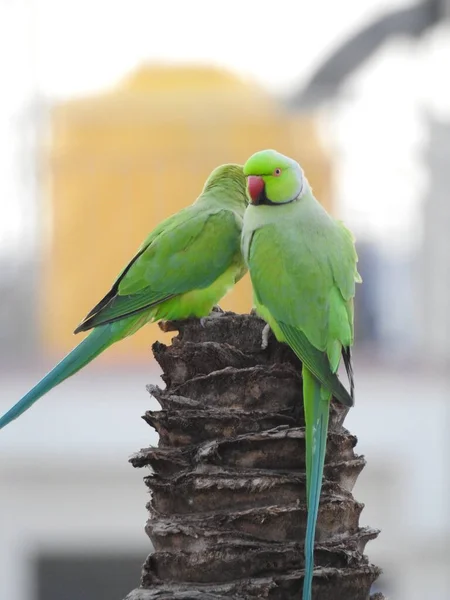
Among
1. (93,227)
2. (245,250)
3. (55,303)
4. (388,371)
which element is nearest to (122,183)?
(93,227)

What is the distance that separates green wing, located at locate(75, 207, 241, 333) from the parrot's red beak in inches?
15.6

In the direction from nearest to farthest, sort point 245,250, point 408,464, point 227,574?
point 227,574 → point 245,250 → point 408,464

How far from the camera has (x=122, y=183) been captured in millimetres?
12086

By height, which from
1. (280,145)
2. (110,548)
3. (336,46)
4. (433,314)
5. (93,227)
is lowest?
(110,548)

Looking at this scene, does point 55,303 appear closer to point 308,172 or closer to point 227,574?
point 308,172

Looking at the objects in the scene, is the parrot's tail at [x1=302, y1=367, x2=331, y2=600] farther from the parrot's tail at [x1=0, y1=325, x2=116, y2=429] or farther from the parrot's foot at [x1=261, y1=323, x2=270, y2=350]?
the parrot's tail at [x1=0, y1=325, x2=116, y2=429]

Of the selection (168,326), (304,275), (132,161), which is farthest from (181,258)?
(132,161)

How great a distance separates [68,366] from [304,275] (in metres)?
0.57

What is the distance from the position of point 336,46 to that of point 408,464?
469cm

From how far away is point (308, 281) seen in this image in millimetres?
2557

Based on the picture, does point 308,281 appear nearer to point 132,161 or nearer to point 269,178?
point 269,178

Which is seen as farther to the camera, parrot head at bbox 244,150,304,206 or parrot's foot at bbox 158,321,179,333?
parrot's foot at bbox 158,321,179,333

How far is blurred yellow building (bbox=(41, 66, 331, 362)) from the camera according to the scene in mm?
11906

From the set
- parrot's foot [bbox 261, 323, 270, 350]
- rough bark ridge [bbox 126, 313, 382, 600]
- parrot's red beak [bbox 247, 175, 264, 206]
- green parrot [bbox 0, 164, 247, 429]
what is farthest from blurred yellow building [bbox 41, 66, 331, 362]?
rough bark ridge [bbox 126, 313, 382, 600]
